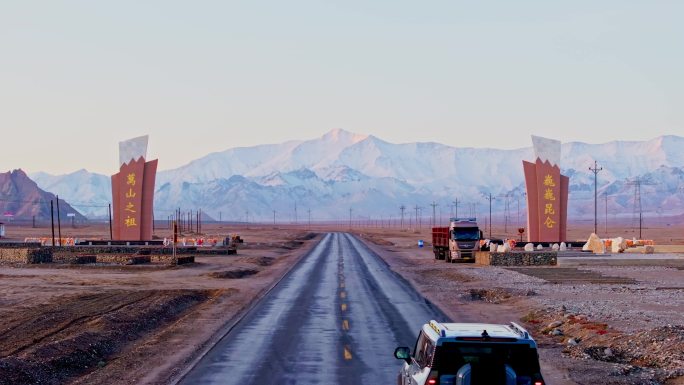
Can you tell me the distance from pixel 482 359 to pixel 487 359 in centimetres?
7

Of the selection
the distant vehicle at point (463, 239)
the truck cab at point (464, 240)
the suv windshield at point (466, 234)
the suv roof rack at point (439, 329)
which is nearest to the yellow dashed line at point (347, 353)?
the suv roof rack at point (439, 329)

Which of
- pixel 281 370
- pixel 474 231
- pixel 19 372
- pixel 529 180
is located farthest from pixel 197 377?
pixel 529 180

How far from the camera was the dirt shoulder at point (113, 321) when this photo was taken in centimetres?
2186

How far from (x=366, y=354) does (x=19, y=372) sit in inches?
340

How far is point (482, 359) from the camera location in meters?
12.1

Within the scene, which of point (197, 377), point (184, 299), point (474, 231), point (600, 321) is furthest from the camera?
point (474, 231)

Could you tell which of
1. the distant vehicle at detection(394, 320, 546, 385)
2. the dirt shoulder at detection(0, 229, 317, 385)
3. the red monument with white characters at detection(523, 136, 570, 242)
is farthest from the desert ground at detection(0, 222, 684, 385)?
the red monument with white characters at detection(523, 136, 570, 242)

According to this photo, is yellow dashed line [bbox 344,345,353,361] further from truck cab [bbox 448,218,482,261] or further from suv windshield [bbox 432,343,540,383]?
truck cab [bbox 448,218,482,261]

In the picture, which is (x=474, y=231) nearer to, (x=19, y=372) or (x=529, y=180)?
(x=529, y=180)

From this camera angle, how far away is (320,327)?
30250 mm

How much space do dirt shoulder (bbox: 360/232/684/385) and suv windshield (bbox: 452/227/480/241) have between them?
7.55 meters

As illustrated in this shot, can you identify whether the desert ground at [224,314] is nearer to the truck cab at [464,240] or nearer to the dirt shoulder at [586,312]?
the dirt shoulder at [586,312]

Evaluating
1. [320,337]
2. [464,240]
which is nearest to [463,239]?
[464,240]

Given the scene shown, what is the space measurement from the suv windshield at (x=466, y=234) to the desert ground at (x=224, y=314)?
7.44 metres
